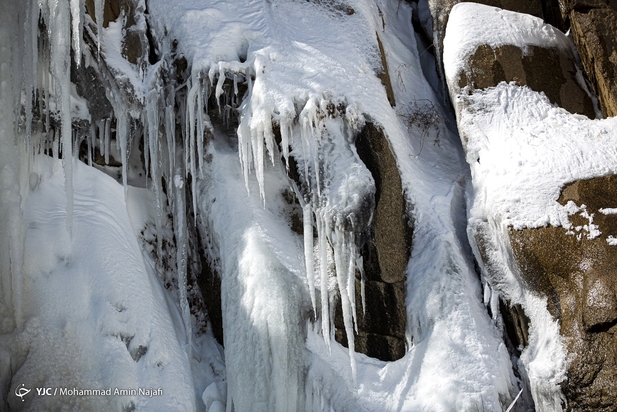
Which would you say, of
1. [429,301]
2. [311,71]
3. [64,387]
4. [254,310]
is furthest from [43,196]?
[429,301]

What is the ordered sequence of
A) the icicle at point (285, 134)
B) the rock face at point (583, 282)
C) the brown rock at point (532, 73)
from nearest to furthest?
the rock face at point (583, 282)
the icicle at point (285, 134)
the brown rock at point (532, 73)

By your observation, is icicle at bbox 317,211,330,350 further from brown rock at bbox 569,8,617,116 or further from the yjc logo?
brown rock at bbox 569,8,617,116

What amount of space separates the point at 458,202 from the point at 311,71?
1.88 metres

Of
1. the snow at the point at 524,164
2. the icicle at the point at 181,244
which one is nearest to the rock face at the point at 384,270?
the snow at the point at 524,164

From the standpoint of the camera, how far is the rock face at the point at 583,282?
468 cm

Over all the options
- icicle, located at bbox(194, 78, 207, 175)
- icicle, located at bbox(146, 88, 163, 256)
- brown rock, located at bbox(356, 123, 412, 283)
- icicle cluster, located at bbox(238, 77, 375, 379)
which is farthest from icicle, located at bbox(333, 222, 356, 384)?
icicle, located at bbox(146, 88, 163, 256)

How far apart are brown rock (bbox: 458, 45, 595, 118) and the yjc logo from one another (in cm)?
456

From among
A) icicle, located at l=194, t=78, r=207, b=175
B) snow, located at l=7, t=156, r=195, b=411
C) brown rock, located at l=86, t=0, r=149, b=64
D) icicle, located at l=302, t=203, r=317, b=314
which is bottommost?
snow, located at l=7, t=156, r=195, b=411

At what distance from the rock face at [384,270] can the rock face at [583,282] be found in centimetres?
105

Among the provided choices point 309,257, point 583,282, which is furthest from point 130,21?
point 583,282

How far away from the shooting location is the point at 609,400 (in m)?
4.59

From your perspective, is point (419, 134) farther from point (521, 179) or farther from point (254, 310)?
point (254, 310)

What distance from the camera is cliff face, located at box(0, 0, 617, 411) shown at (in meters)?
5.06

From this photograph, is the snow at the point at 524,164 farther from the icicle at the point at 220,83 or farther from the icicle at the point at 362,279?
the icicle at the point at 220,83
